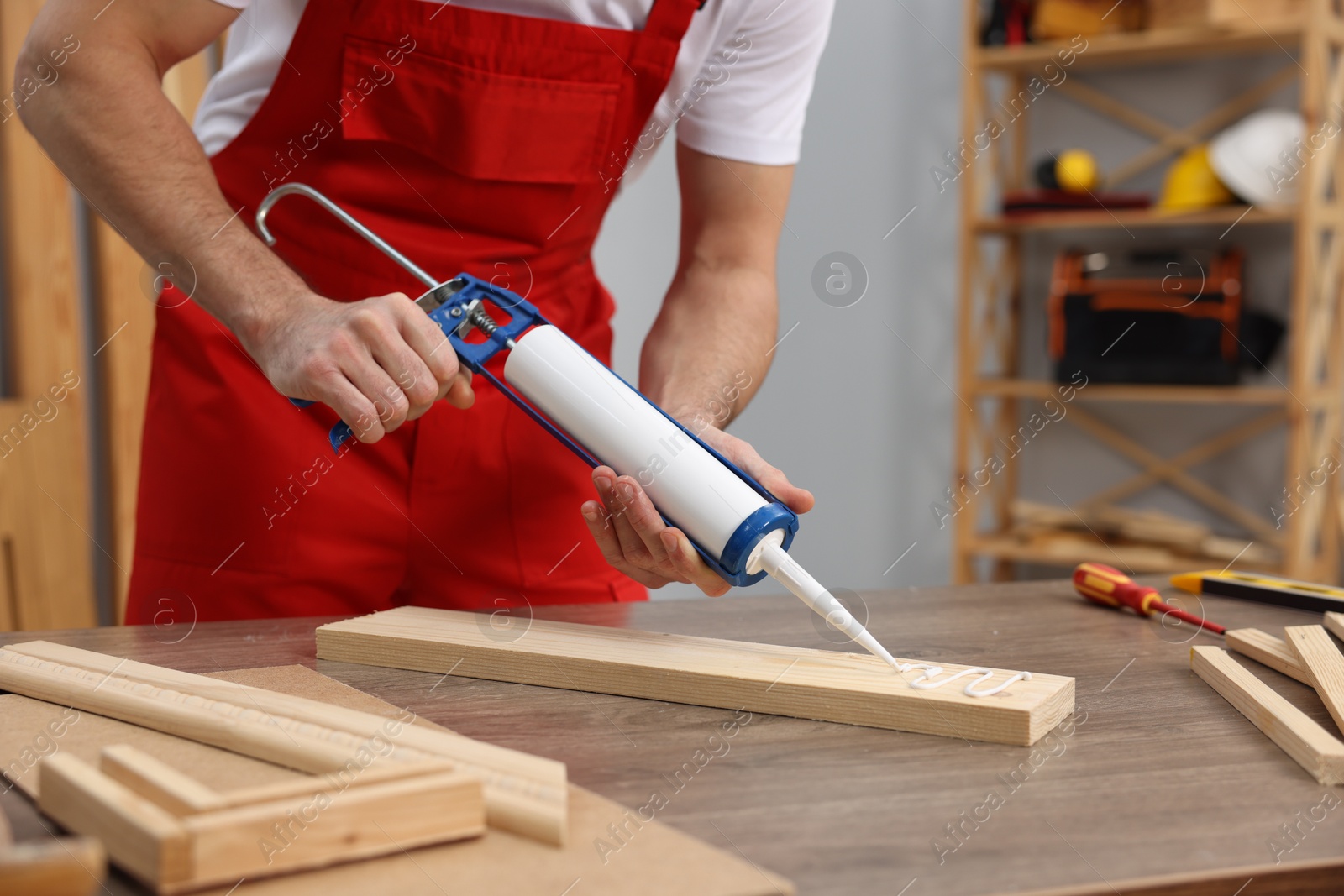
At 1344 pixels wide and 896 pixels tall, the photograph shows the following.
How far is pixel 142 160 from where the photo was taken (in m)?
1.03

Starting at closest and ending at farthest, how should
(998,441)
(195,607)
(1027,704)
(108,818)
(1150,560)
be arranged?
(108,818)
(1027,704)
(195,607)
(1150,560)
(998,441)

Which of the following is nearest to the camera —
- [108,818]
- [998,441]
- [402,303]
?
[108,818]

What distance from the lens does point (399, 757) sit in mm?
600

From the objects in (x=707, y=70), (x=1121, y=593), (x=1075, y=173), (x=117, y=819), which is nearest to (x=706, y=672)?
(x=117, y=819)

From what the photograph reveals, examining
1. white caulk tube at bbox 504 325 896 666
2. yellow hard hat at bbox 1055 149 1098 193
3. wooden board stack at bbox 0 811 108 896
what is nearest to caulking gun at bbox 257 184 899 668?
white caulk tube at bbox 504 325 896 666

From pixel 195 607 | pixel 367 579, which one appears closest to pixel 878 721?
pixel 367 579

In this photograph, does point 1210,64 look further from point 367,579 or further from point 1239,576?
point 367,579

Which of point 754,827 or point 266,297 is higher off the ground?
point 266,297

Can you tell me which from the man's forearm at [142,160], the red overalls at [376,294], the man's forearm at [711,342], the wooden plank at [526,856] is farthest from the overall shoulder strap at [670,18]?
the wooden plank at [526,856]

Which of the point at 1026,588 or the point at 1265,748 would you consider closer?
the point at 1265,748

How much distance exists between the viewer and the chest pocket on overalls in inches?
43.3

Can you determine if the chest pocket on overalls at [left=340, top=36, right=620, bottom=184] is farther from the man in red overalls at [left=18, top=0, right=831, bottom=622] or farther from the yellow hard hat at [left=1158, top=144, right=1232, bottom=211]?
the yellow hard hat at [left=1158, top=144, right=1232, bottom=211]

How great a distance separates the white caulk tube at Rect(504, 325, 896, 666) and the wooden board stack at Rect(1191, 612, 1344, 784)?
0.77ft

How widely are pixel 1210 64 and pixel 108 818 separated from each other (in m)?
3.20
